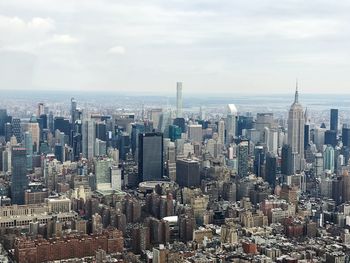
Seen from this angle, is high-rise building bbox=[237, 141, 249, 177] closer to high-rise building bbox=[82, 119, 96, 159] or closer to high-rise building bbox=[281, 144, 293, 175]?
high-rise building bbox=[281, 144, 293, 175]

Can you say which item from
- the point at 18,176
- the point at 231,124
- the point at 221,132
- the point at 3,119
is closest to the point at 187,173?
the point at 231,124

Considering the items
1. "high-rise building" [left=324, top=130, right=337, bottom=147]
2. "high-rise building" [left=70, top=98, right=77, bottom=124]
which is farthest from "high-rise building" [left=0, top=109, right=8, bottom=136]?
"high-rise building" [left=324, top=130, right=337, bottom=147]

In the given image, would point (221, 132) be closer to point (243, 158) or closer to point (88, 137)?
point (243, 158)

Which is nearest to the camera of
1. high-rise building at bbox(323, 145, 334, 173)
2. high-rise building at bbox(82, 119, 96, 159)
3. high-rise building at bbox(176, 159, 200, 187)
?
high-rise building at bbox(176, 159, 200, 187)

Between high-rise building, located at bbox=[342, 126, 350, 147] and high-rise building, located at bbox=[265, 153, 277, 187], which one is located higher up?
high-rise building, located at bbox=[342, 126, 350, 147]

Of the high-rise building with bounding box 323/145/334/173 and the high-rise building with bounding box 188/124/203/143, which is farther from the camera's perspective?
the high-rise building with bounding box 188/124/203/143
